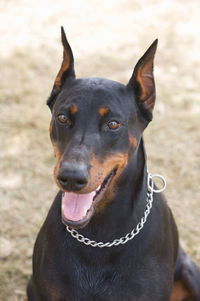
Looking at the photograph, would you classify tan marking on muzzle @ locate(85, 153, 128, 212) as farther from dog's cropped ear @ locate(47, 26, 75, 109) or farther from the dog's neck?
dog's cropped ear @ locate(47, 26, 75, 109)

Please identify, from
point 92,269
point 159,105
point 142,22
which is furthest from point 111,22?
point 92,269

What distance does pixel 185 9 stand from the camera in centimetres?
821

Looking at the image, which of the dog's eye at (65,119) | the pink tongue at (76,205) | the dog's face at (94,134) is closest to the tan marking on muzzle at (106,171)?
the dog's face at (94,134)

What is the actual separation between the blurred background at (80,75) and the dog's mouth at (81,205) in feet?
4.97

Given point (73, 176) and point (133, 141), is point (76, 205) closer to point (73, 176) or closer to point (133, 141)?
point (73, 176)

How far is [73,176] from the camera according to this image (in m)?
2.38

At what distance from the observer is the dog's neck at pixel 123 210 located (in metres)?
2.79

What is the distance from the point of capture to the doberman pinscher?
2.59 m

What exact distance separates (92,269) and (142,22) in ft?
19.0

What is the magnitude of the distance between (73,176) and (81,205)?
26cm

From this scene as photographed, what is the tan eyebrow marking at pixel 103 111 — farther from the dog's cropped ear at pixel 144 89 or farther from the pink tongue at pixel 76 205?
the pink tongue at pixel 76 205

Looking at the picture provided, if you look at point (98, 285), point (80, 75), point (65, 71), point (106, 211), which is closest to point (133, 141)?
point (106, 211)

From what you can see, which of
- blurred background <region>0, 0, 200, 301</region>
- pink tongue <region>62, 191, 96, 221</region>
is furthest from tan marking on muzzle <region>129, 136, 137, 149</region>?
blurred background <region>0, 0, 200, 301</region>

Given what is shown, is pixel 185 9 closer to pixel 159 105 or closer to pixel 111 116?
pixel 159 105
